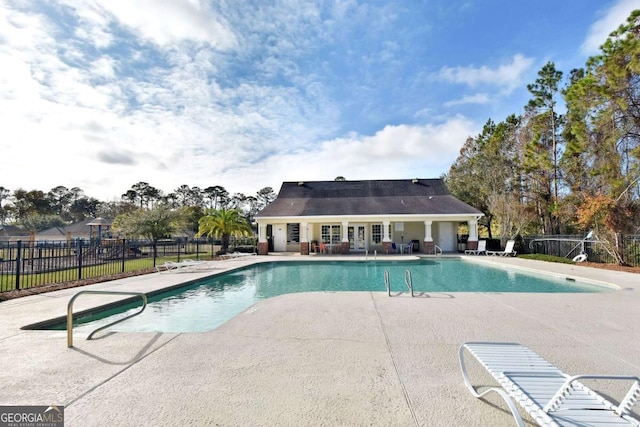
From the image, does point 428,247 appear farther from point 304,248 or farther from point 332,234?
point 304,248

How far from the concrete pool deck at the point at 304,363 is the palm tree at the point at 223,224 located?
16.6 m

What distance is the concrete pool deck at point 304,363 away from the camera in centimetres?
285

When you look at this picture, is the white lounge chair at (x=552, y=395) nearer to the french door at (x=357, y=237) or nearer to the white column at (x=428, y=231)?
the white column at (x=428, y=231)

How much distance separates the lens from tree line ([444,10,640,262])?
1514 cm

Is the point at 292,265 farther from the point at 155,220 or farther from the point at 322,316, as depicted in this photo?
the point at 155,220

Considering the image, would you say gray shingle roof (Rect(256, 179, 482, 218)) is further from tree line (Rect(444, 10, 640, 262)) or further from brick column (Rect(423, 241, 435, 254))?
tree line (Rect(444, 10, 640, 262))

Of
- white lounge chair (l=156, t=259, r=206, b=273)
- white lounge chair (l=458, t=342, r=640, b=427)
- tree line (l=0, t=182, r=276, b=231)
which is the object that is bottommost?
white lounge chair (l=156, t=259, r=206, b=273)

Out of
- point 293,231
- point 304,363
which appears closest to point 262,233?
point 293,231

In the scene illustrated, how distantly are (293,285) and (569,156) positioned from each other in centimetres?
2218

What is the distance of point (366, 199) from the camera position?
26.4 m

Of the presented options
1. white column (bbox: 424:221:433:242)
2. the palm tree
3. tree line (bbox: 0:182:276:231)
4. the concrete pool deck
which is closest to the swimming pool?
the concrete pool deck

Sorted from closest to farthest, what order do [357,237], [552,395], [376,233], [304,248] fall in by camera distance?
[552,395] → [304,248] → [357,237] → [376,233]

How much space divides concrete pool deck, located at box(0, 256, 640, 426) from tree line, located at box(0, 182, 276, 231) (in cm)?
5611

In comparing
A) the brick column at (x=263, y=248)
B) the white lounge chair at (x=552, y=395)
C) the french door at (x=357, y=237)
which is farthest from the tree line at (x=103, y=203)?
the white lounge chair at (x=552, y=395)
